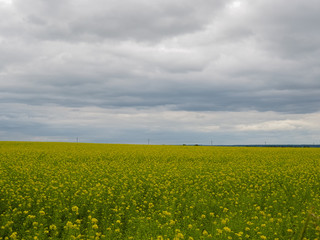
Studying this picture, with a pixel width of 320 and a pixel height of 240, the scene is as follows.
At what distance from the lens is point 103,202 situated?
11.8m

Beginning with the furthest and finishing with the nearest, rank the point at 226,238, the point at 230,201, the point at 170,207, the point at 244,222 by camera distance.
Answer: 1. the point at 230,201
2. the point at 170,207
3. the point at 244,222
4. the point at 226,238

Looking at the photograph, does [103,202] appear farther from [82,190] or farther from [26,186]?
[26,186]

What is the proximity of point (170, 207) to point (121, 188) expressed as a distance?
361 centimetres

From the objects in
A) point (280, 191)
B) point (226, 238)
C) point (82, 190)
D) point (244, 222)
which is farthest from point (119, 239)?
point (280, 191)

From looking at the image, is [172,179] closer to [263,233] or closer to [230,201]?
[230,201]

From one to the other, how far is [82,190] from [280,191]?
33.0ft

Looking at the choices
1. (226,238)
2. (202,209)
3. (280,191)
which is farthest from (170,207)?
(280,191)

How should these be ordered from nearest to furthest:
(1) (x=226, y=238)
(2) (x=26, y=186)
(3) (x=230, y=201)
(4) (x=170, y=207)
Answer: (1) (x=226, y=238) < (4) (x=170, y=207) < (3) (x=230, y=201) < (2) (x=26, y=186)

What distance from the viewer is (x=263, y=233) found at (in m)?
8.27

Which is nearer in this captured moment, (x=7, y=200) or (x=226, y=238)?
(x=226, y=238)

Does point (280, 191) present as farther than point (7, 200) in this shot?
Yes

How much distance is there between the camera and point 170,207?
36.7 ft

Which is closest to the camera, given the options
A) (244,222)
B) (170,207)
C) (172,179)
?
(244,222)

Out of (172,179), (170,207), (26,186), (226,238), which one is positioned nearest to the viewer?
(226,238)
